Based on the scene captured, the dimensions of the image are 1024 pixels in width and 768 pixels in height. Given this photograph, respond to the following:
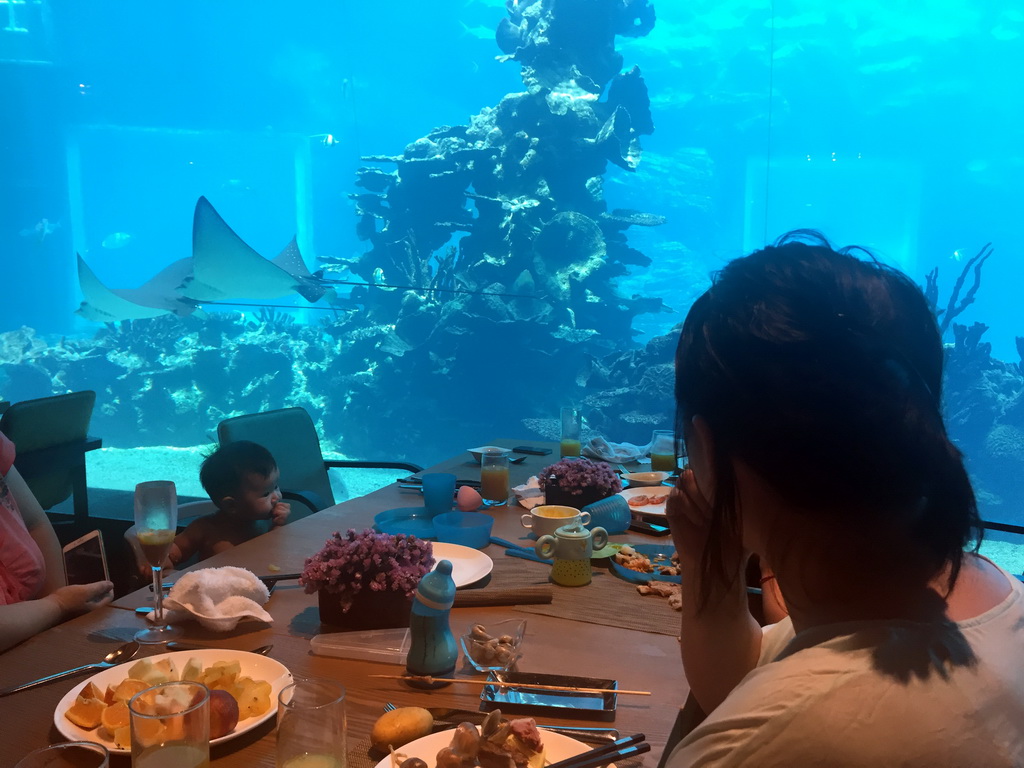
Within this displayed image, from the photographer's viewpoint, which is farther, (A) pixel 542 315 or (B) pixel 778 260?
(A) pixel 542 315

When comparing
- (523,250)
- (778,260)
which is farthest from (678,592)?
(523,250)

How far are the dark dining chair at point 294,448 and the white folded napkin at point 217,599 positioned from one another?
1472mm

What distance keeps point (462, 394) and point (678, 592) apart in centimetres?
1529

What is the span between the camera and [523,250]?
14477mm

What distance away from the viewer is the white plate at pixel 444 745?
87cm

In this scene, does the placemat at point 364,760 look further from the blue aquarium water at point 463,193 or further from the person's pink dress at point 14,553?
the blue aquarium water at point 463,193

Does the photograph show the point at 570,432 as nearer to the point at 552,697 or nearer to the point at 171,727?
the point at 552,697

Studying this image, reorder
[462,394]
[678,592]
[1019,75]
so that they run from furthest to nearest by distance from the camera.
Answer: [1019,75], [462,394], [678,592]

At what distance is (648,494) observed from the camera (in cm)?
241

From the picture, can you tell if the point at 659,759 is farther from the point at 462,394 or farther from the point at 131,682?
the point at 462,394

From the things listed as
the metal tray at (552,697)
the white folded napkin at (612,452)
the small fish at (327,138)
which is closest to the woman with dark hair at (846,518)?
the metal tray at (552,697)

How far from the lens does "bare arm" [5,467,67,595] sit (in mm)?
2027

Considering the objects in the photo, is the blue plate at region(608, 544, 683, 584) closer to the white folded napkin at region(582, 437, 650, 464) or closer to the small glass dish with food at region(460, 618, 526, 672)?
the small glass dish with food at region(460, 618, 526, 672)

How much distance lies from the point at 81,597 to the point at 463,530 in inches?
34.7
